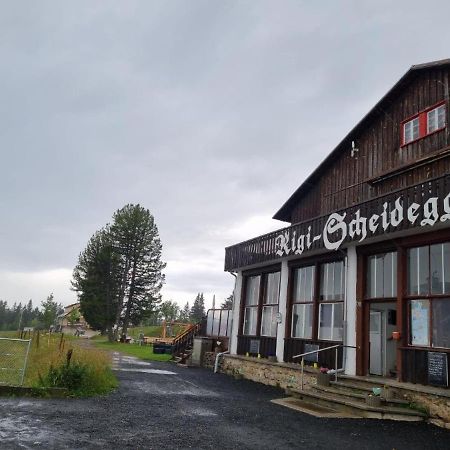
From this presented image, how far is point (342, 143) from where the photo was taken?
16453 millimetres

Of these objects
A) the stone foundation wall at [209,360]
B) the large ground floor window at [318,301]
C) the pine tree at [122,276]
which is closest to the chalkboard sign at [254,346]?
the large ground floor window at [318,301]

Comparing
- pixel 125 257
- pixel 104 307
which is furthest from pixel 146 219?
pixel 104 307

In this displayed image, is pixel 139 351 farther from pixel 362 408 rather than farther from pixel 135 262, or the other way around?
pixel 362 408

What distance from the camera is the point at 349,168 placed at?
1622 cm

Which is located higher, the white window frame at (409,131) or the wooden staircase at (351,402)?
the white window frame at (409,131)

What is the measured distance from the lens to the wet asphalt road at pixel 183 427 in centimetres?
664

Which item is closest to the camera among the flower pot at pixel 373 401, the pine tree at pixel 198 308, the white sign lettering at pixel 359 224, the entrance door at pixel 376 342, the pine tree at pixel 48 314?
the flower pot at pixel 373 401

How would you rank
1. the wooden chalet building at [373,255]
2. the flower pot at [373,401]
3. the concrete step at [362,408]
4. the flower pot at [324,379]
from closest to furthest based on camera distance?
the concrete step at [362,408], the flower pot at [373,401], the wooden chalet building at [373,255], the flower pot at [324,379]

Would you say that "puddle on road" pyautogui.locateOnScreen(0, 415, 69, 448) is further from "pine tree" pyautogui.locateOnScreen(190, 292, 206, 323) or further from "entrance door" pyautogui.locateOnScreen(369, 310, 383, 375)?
"pine tree" pyautogui.locateOnScreen(190, 292, 206, 323)

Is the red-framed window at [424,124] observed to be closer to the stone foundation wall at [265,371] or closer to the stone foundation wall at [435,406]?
the stone foundation wall at [435,406]

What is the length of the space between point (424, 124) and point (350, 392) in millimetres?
8134

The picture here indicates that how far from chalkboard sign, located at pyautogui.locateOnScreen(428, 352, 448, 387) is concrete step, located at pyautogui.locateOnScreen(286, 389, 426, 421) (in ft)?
3.01

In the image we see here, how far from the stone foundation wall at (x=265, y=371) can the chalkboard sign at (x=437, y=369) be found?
12.6 ft

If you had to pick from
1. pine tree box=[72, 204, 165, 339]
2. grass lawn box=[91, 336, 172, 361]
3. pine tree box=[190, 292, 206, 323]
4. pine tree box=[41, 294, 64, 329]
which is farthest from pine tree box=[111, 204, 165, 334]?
pine tree box=[190, 292, 206, 323]
